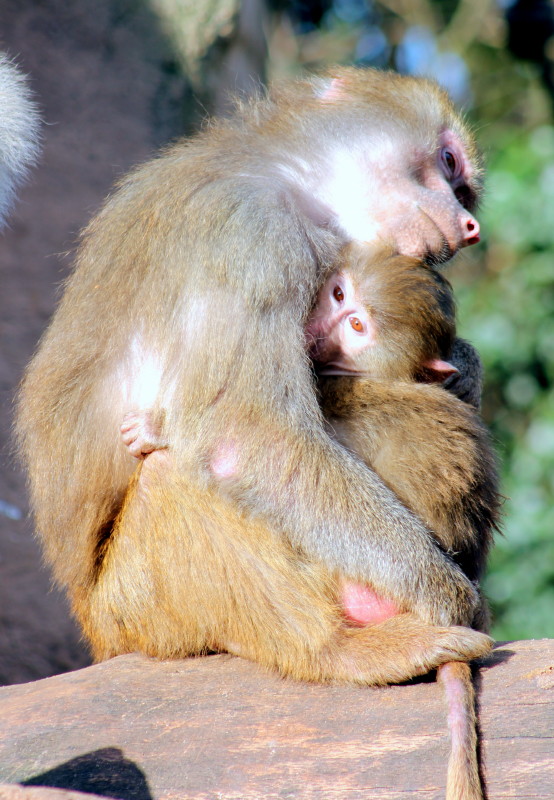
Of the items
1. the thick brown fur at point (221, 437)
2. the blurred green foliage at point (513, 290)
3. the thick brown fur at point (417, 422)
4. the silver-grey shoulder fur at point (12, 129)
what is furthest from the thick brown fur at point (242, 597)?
the blurred green foliage at point (513, 290)

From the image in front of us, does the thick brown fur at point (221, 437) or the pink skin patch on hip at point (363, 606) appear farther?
the pink skin patch on hip at point (363, 606)

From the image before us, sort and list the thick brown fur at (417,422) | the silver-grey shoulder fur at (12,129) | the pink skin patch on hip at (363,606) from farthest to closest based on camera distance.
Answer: the silver-grey shoulder fur at (12,129) < the thick brown fur at (417,422) < the pink skin patch on hip at (363,606)

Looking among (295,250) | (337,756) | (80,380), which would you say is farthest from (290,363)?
(337,756)

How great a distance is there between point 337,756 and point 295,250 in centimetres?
160

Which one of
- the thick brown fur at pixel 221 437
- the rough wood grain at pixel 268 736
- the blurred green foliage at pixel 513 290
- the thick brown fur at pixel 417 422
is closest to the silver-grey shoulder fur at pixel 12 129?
the thick brown fur at pixel 221 437

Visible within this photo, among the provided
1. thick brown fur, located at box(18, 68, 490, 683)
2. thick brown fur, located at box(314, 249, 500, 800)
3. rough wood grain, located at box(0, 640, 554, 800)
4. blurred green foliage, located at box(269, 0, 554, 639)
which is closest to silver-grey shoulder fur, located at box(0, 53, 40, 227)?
thick brown fur, located at box(18, 68, 490, 683)

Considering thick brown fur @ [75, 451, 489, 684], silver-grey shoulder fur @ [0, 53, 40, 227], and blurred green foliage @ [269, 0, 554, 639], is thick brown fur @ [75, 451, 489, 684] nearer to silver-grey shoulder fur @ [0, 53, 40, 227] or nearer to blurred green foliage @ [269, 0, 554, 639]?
silver-grey shoulder fur @ [0, 53, 40, 227]

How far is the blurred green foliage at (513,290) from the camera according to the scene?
7.87 meters

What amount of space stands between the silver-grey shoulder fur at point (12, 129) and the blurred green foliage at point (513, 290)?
3.78 m

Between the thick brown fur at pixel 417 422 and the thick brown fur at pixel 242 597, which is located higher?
the thick brown fur at pixel 417 422

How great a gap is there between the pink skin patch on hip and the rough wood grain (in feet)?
0.89

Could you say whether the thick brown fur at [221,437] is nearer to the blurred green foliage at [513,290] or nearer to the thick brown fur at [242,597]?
the thick brown fur at [242,597]

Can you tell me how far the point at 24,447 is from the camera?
369 cm

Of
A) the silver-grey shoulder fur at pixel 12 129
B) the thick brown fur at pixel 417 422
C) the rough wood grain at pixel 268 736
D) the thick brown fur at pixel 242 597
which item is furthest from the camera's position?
the silver-grey shoulder fur at pixel 12 129
